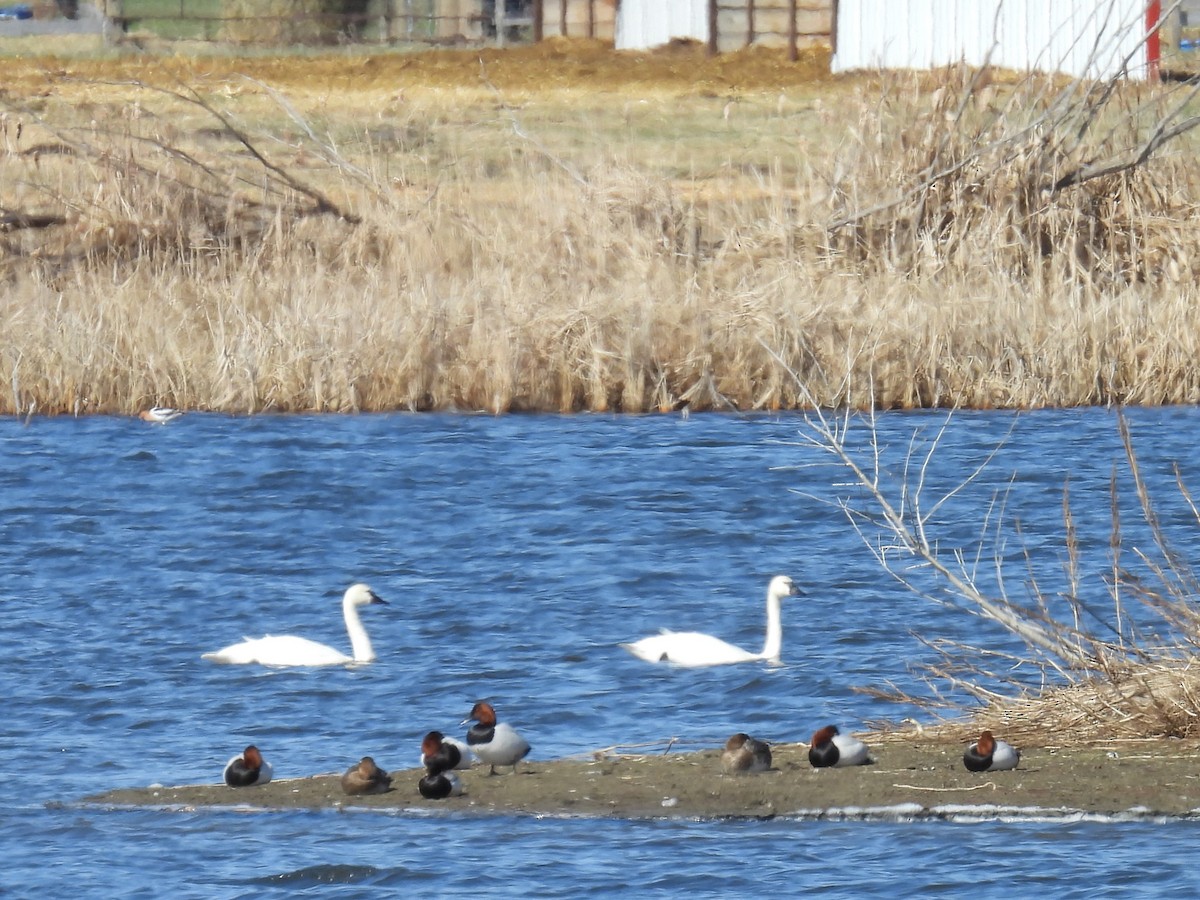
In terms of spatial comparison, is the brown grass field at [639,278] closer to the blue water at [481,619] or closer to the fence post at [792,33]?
the blue water at [481,619]

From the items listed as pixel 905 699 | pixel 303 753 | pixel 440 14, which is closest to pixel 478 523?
pixel 303 753

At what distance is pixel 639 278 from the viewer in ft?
60.9

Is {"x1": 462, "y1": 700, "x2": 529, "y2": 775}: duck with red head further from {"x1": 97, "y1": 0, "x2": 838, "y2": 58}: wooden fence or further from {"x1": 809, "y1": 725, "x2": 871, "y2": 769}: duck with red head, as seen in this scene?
{"x1": 97, "y1": 0, "x2": 838, "y2": 58}: wooden fence

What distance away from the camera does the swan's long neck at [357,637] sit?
11.6m

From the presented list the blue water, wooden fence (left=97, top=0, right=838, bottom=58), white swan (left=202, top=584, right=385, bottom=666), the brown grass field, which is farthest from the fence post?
white swan (left=202, top=584, right=385, bottom=666)

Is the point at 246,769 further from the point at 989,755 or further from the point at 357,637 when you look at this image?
the point at 357,637

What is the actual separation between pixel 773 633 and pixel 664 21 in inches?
1268

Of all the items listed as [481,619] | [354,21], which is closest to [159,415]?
[481,619]

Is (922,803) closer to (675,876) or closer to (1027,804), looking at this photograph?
(1027,804)

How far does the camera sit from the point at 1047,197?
1939cm

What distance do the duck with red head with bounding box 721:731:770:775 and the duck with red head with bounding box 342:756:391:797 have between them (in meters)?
1.29

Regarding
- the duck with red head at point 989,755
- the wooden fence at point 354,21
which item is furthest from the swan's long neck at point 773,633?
the wooden fence at point 354,21

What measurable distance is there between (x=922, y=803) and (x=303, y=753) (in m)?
2.84

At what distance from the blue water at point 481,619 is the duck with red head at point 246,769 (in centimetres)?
19
